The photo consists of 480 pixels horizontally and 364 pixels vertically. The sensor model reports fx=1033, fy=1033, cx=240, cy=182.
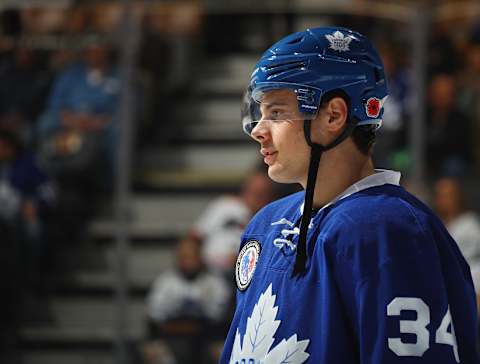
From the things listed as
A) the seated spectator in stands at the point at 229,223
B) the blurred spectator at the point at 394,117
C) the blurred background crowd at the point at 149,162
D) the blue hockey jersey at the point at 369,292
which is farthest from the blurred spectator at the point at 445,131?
the blue hockey jersey at the point at 369,292

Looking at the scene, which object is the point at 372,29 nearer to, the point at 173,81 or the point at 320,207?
the point at 173,81

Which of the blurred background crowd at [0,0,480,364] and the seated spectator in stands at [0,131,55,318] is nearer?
the blurred background crowd at [0,0,480,364]

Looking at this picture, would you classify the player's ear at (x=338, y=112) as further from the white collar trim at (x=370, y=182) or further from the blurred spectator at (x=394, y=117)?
the blurred spectator at (x=394, y=117)

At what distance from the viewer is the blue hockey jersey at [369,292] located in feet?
6.37

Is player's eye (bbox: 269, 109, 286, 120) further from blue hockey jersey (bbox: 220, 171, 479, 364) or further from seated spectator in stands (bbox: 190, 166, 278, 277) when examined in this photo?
seated spectator in stands (bbox: 190, 166, 278, 277)

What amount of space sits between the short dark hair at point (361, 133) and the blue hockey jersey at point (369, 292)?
7 cm

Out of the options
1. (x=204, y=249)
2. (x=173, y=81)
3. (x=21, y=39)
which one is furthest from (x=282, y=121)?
(x=173, y=81)

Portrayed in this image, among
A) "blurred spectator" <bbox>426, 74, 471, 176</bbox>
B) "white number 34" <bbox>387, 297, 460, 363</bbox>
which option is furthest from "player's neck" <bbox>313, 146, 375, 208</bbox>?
"blurred spectator" <bbox>426, 74, 471, 176</bbox>

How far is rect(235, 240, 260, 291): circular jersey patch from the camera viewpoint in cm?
232

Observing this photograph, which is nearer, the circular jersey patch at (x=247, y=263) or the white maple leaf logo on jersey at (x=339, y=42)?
the white maple leaf logo on jersey at (x=339, y=42)

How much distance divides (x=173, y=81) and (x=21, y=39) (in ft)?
4.86

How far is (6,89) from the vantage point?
7.29m

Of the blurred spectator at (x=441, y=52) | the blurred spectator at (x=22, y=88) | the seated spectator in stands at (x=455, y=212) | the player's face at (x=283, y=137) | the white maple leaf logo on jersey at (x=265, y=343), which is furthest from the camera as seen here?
the blurred spectator at (x=22, y=88)

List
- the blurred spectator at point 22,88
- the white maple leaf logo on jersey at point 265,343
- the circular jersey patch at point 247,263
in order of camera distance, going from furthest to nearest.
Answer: the blurred spectator at point 22,88 < the circular jersey patch at point 247,263 < the white maple leaf logo on jersey at point 265,343
